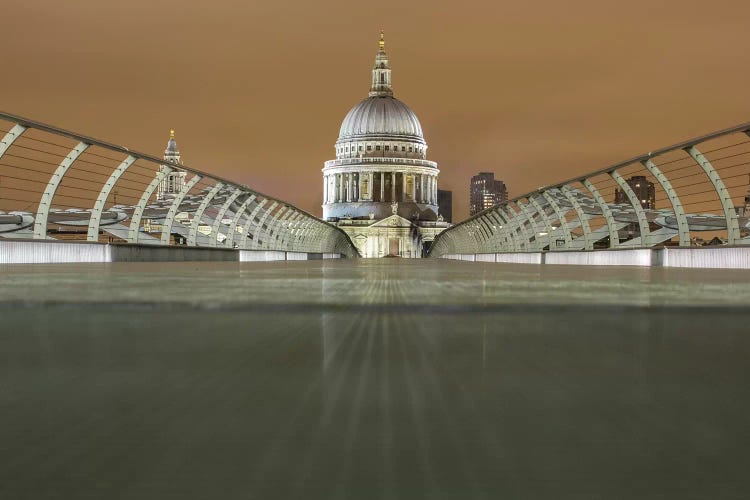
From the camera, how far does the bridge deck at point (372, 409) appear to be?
1.04 m

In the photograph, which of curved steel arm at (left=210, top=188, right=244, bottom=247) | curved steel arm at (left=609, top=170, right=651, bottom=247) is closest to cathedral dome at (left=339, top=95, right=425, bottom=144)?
curved steel arm at (left=210, top=188, right=244, bottom=247)

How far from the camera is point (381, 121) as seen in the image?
156 m

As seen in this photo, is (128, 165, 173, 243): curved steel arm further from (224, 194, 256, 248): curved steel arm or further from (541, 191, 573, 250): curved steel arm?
(541, 191, 573, 250): curved steel arm

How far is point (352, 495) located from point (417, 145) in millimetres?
157634

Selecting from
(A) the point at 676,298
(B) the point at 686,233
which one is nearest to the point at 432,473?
(A) the point at 676,298

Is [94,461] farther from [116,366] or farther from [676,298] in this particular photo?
[676,298]

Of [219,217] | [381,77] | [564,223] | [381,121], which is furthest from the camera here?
[381,77]

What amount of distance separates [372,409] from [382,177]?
153 metres

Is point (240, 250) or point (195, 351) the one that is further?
point (240, 250)

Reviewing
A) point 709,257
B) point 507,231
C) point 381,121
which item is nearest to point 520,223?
point 507,231

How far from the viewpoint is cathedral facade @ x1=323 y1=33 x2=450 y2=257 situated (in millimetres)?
147250

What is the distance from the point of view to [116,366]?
1.87 metres

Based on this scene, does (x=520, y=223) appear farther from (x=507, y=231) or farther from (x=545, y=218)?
(x=545, y=218)

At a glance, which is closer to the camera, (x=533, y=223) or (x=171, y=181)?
(x=171, y=181)
